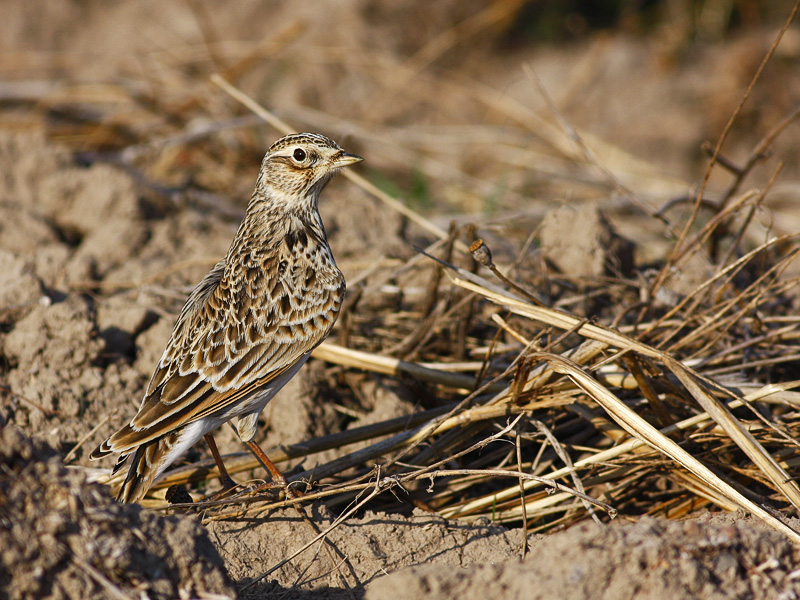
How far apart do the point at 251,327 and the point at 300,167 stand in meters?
1.04

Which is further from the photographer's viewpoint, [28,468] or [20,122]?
[20,122]

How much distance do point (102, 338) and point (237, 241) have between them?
1092mm

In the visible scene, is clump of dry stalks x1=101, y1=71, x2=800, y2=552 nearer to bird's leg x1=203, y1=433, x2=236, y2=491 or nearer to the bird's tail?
bird's leg x1=203, y1=433, x2=236, y2=491

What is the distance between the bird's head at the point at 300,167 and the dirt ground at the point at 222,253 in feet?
2.34

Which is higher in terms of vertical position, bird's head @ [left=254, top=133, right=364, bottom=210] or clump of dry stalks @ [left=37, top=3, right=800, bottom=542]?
bird's head @ [left=254, top=133, right=364, bottom=210]

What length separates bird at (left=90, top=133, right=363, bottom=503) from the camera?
3.61 metres

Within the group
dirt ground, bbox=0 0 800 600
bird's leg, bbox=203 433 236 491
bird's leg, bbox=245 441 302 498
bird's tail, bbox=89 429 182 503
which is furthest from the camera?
bird's leg, bbox=203 433 236 491

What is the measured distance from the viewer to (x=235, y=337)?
3.88m

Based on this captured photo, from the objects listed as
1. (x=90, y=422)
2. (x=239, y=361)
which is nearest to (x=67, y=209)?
(x=90, y=422)

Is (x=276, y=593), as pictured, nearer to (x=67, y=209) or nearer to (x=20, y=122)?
(x=67, y=209)

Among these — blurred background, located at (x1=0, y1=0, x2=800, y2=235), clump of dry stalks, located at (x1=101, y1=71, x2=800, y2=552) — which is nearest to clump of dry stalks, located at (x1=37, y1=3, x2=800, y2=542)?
clump of dry stalks, located at (x1=101, y1=71, x2=800, y2=552)

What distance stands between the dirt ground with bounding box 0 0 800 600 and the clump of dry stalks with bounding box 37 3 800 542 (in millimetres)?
248

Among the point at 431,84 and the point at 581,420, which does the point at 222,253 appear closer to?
the point at 581,420

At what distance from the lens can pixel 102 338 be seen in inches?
186
